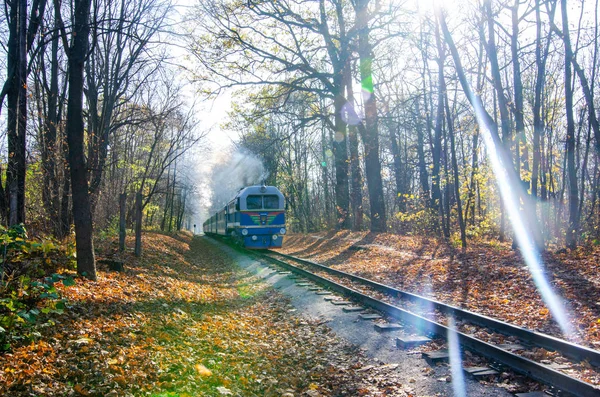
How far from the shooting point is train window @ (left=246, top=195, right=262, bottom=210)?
70.2 feet

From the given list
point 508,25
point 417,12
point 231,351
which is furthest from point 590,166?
point 231,351

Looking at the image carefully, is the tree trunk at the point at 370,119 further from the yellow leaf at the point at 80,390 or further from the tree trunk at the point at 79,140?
the yellow leaf at the point at 80,390

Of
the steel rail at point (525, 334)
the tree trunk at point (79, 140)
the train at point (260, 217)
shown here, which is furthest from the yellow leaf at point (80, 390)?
the train at point (260, 217)

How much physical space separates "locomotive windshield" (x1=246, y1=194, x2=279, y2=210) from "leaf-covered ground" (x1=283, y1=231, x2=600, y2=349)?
5593mm

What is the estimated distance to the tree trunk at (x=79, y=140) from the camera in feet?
25.2

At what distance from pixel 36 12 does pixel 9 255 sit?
19.5 ft

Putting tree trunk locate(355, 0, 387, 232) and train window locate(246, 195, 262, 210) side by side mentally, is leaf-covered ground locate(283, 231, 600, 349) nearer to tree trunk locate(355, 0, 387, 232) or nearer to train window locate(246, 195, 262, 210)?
tree trunk locate(355, 0, 387, 232)

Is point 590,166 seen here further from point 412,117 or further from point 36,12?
point 36,12

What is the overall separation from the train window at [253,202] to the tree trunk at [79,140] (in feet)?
44.5

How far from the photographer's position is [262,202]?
21672 millimetres

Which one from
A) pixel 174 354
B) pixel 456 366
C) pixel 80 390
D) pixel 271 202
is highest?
pixel 271 202

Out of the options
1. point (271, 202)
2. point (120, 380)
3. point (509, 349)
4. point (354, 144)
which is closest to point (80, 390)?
point (120, 380)

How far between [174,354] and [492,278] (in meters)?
7.30

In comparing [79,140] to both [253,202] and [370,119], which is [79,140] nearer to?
[253,202]
